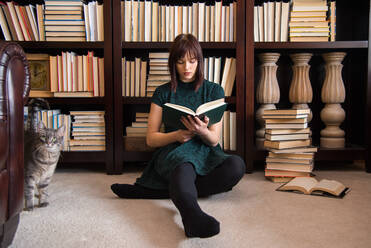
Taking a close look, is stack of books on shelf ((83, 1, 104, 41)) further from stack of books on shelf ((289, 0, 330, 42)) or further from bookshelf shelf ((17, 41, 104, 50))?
stack of books on shelf ((289, 0, 330, 42))

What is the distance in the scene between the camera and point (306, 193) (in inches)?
60.5

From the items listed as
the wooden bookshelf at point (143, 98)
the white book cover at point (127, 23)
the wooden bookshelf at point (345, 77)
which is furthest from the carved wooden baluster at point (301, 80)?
the white book cover at point (127, 23)

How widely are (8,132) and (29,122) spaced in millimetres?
681

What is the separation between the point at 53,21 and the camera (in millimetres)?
1990

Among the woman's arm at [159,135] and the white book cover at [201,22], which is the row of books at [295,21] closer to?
the white book cover at [201,22]

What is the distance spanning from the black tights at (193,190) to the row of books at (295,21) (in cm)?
93

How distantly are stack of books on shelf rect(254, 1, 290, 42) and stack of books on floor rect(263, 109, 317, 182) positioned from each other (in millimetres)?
505

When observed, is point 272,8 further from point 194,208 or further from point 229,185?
point 194,208

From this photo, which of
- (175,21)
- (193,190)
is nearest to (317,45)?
(175,21)

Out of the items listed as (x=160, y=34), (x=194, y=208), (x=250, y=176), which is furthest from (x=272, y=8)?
(x=194, y=208)

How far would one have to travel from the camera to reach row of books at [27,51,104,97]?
80.0 inches

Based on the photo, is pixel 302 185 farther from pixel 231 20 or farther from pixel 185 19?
pixel 185 19

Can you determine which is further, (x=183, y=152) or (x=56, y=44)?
(x=56, y=44)

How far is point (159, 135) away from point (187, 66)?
349mm
